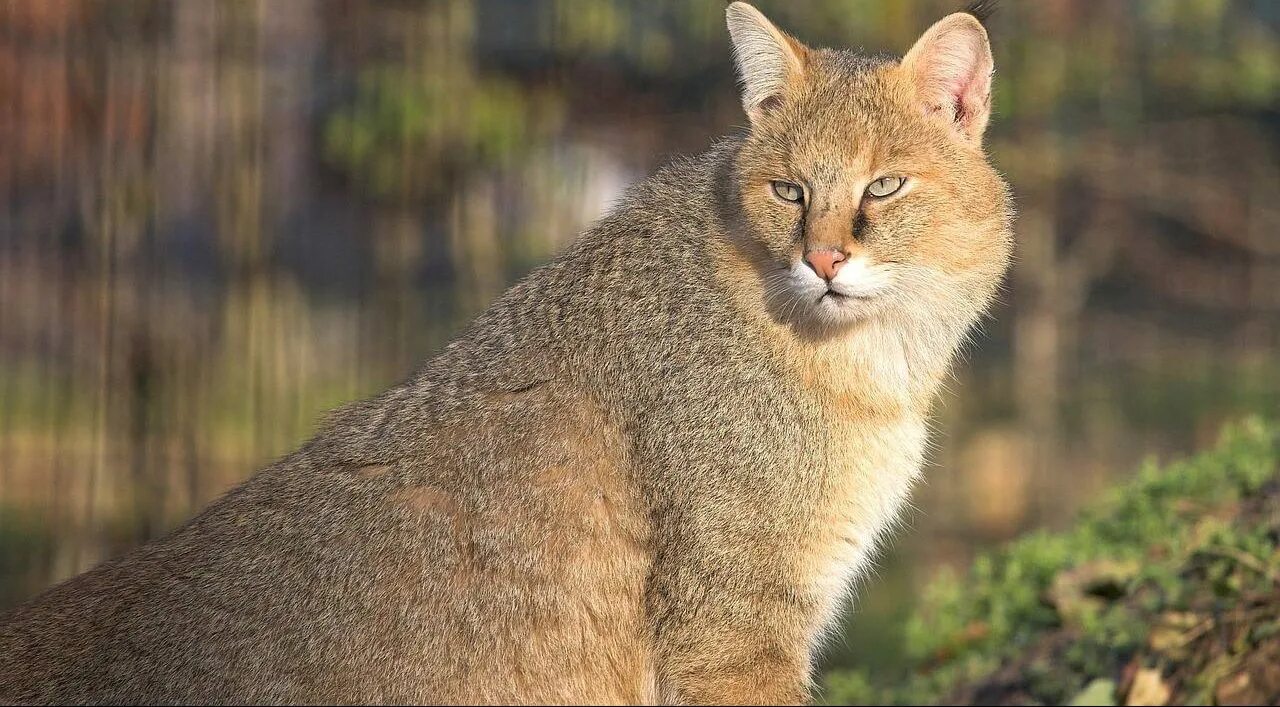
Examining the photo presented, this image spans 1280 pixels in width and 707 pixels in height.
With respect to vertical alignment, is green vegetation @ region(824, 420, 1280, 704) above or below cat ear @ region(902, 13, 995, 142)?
below

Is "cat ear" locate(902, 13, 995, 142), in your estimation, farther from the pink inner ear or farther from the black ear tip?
the black ear tip

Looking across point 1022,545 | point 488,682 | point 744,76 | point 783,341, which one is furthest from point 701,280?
point 1022,545

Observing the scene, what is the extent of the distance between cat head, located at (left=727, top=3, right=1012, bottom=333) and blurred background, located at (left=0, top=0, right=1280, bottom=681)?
5.19 m

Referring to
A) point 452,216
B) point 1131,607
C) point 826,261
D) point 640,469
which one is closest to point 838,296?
point 826,261

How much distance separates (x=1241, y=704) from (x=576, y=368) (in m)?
2.83

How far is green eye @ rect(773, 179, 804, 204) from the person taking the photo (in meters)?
5.16

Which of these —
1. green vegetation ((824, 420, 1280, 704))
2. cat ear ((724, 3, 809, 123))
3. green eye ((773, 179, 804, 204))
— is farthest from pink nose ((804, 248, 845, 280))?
green vegetation ((824, 420, 1280, 704))

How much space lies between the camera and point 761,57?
5488 millimetres

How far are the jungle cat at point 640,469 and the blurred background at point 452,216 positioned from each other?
5340mm

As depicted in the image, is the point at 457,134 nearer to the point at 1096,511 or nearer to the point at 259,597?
the point at 1096,511

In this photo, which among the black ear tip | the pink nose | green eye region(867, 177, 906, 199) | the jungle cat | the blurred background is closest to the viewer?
the jungle cat

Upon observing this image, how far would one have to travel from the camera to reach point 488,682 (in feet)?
15.2

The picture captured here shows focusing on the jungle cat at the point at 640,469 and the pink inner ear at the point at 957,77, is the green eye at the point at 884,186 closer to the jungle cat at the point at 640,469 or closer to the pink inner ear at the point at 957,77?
the jungle cat at the point at 640,469

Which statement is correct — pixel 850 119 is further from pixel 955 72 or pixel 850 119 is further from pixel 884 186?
pixel 955 72
